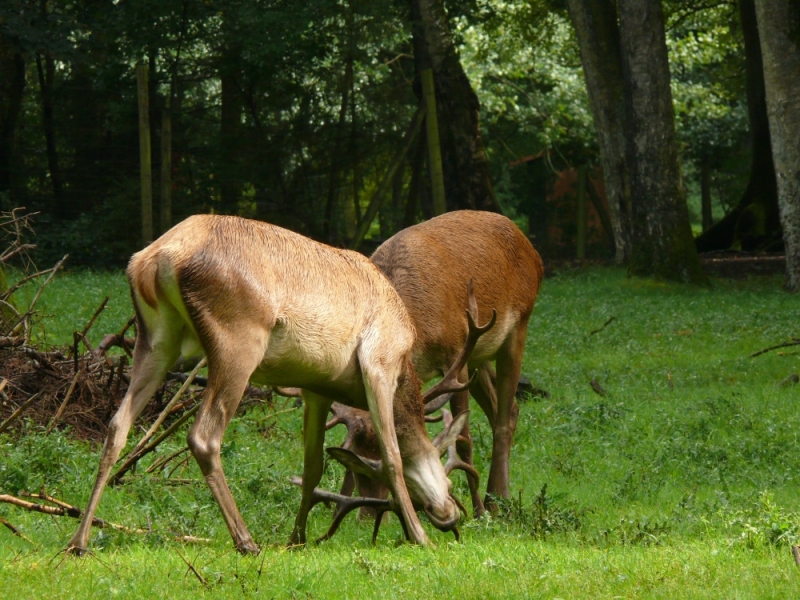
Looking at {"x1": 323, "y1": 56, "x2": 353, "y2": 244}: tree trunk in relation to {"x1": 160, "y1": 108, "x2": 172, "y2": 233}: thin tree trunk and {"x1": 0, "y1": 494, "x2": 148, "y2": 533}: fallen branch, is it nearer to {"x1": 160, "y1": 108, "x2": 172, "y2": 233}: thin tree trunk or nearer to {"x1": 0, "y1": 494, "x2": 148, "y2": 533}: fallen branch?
{"x1": 160, "y1": 108, "x2": 172, "y2": 233}: thin tree trunk

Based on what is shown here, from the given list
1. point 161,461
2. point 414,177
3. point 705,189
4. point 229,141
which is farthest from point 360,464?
point 705,189

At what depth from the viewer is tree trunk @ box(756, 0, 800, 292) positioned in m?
17.5

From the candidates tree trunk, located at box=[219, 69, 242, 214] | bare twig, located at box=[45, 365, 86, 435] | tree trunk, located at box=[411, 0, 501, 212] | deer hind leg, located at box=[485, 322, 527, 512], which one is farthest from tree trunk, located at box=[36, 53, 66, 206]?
deer hind leg, located at box=[485, 322, 527, 512]

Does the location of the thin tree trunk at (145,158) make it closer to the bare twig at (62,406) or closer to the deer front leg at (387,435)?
the bare twig at (62,406)

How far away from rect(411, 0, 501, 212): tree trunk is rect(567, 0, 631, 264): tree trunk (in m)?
2.23

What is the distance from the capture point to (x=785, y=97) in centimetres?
1773

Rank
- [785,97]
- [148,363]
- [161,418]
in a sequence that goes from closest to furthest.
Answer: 1. [148,363]
2. [161,418]
3. [785,97]

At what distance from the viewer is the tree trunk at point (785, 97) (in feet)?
57.6

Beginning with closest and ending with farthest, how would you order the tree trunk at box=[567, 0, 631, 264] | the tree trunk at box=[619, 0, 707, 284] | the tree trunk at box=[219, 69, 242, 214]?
the tree trunk at box=[619, 0, 707, 284], the tree trunk at box=[219, 69, 242, 214], the tree trunk at box=[567, 0, 631, 264]

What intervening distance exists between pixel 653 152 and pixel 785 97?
2209 millimetres

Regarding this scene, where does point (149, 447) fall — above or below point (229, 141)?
below

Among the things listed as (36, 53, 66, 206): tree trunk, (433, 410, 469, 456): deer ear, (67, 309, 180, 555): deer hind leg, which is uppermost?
(36, 53, 66, 206): tree trunk

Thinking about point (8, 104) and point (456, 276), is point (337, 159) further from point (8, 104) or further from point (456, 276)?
point (456, 276)

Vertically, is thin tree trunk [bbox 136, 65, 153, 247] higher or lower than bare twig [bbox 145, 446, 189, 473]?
higher
